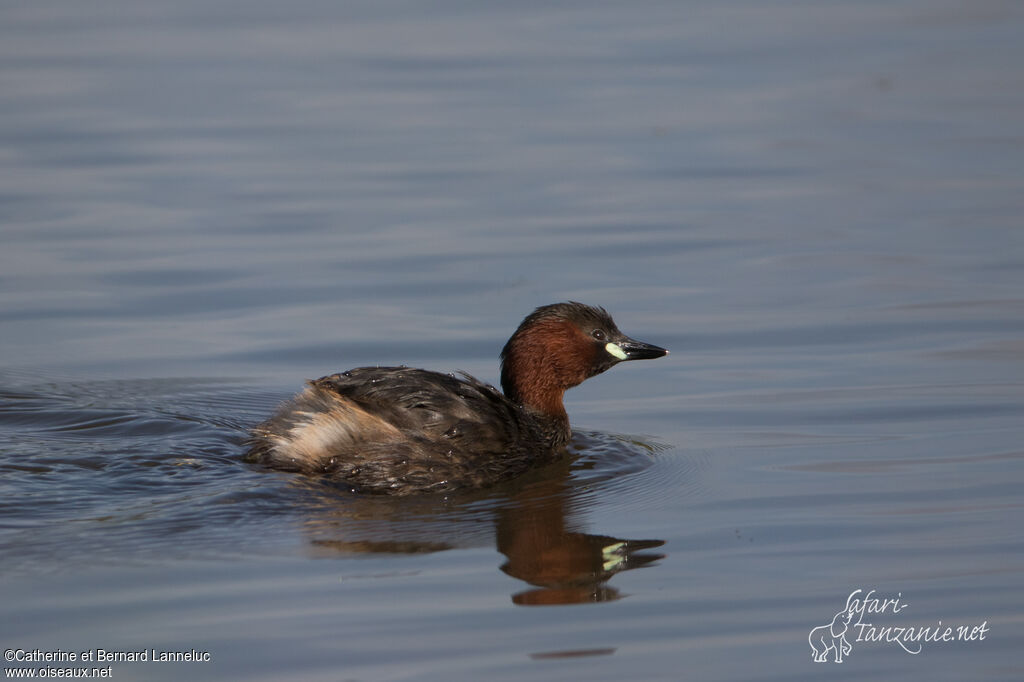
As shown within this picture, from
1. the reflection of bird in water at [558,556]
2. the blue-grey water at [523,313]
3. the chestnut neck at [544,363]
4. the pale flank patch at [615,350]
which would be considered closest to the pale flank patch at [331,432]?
the blue-grey water at [523,313]

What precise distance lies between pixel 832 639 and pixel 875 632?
0.58 feet

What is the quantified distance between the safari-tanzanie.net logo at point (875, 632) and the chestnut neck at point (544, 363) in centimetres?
260

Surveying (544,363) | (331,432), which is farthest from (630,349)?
(331,432)

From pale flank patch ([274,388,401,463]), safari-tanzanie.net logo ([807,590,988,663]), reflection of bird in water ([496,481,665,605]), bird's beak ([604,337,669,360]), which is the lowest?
safari-tanzanie.net logo ([807,590,988,663])

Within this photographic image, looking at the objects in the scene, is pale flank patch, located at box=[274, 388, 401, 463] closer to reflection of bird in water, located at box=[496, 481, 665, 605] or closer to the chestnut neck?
reflection of bird in water, located at box=[496, 481, 665, 605]

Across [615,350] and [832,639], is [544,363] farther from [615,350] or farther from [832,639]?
[832,639]

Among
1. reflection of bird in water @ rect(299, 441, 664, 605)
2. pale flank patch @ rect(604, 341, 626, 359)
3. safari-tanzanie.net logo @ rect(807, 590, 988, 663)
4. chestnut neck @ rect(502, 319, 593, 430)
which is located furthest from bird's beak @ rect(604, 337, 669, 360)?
safari-tanzanie.net logo @ rect(807, 590, 988, 663)

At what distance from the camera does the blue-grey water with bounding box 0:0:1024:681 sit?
17.7ft

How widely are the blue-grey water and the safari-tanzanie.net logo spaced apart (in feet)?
0.12

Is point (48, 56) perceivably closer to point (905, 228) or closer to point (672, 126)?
point (672, 126)

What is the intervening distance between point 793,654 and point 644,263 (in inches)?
210

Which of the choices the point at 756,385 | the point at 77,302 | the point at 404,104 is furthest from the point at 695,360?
the point at 404,104

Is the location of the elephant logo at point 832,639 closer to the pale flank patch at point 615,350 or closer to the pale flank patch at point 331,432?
the pale flank patch at point 331,432

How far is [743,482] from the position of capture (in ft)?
22.8
